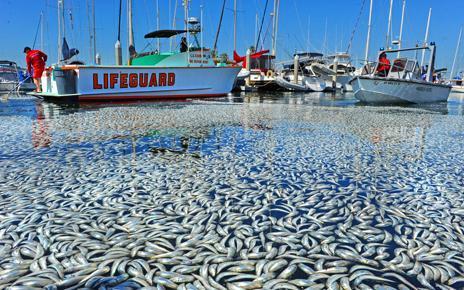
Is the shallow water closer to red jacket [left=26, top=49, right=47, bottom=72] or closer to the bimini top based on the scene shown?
red jacket [left=26, top=49, right=47, bottom=72]

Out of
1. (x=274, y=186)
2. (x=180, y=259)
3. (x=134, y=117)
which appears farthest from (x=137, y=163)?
(x=134, y=117)

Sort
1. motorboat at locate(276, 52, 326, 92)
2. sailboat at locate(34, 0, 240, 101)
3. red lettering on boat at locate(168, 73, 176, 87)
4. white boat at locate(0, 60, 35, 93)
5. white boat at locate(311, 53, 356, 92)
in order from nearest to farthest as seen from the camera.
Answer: sailboat at locate(34, 0, 240, 101) → red lettering on boat at locate(168, 73, 176, 87) → white boat at locate(0, 60, 35, 93) → motorboat at locate(276, 52, 326, 92) → white boat at locate(311, 53, 356, 92)

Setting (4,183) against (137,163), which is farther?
(137,163)

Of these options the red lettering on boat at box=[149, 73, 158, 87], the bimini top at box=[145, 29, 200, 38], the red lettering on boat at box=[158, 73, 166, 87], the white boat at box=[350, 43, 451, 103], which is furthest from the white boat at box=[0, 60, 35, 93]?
the white boat at box=[350, 43, 451, 103]

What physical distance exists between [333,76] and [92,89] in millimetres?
27170

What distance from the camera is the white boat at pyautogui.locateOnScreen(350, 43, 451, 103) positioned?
16.3m

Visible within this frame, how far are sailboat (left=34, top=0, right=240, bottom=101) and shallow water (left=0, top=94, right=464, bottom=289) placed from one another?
365 inches

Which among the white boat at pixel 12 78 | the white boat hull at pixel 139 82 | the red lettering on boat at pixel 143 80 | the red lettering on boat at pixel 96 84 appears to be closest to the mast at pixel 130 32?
the red lettering on boat at pixel 143 80

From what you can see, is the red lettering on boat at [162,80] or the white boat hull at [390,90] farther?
the red lettering on boat at [162,80]

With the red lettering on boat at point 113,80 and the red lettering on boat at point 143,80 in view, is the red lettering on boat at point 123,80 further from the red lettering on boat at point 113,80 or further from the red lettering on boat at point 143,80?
the red lettering on boat at point 143,80

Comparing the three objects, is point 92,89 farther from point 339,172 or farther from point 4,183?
point 339,172

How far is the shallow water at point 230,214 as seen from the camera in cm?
231

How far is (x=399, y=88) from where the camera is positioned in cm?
1648

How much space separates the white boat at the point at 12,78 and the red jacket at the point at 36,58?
32.4 ft
